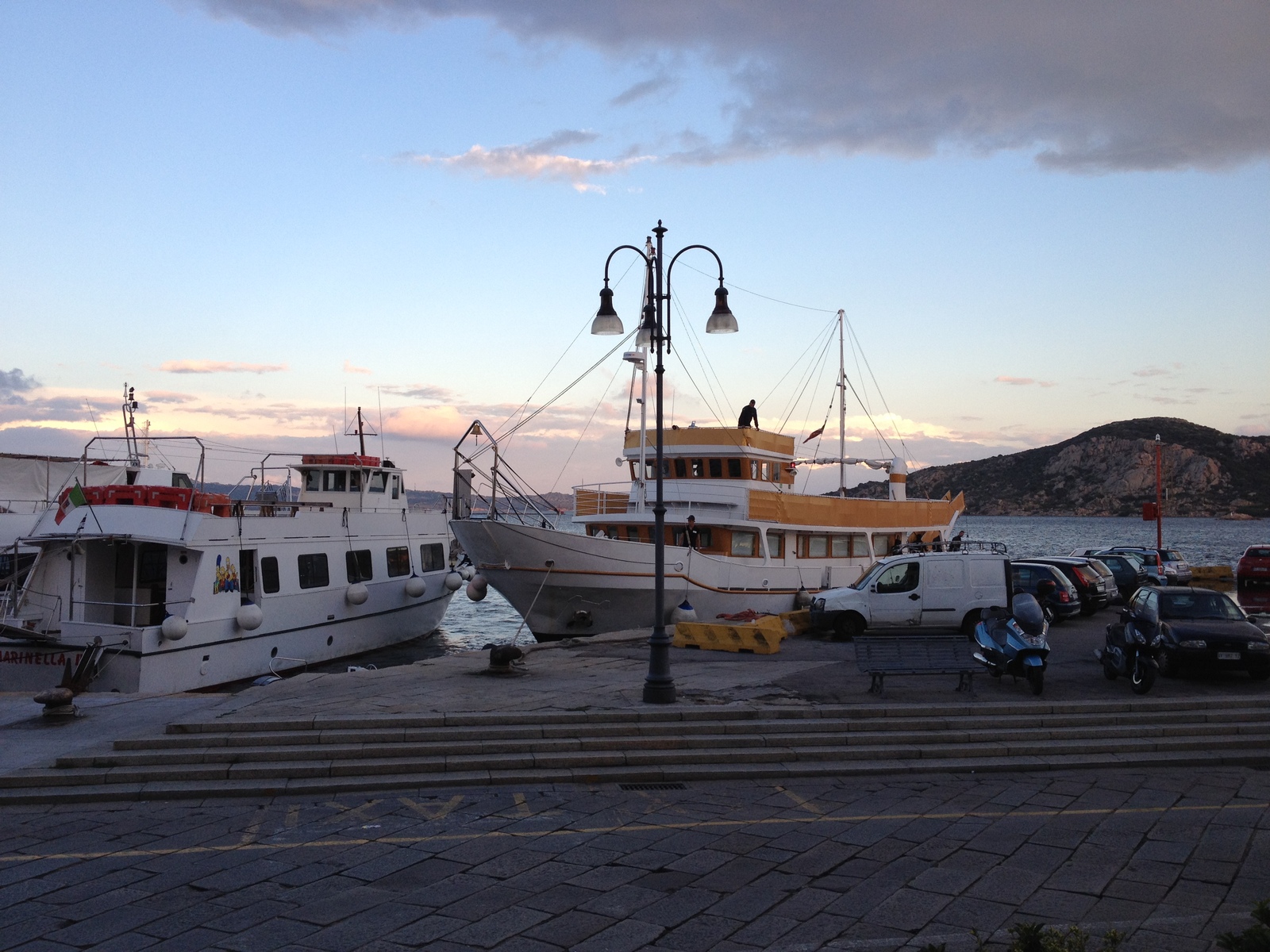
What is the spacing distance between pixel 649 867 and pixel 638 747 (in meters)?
3.43

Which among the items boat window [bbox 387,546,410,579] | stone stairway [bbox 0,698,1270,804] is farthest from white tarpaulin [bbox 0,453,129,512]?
stone stairway [bbox 0,698,1270,804]

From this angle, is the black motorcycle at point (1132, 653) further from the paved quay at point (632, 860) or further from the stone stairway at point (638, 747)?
the paved quay at point (632, 860)

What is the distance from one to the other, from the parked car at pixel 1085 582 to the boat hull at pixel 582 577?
27.5ft

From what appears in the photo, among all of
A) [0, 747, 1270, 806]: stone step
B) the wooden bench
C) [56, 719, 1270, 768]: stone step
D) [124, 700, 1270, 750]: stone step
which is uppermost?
the wooden bench

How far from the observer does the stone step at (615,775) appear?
33.3ft

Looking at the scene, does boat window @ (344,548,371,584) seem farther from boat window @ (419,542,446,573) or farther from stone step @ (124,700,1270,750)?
stone step @ (124,700,1270,750)

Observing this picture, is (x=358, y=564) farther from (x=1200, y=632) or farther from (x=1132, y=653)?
(x=1200, y=632)

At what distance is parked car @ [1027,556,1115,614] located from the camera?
Result: 2380 centimetres

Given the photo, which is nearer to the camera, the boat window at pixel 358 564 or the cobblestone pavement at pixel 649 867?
the cobblestone pavement at pixel 649 867

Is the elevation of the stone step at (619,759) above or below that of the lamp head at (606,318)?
below

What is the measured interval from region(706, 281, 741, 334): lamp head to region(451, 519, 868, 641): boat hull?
32.6 ft

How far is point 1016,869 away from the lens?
26.1 ft

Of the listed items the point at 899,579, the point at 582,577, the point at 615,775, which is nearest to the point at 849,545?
the point at 582,577

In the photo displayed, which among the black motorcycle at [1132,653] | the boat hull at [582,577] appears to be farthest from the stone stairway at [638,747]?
the boat hull at [582,577]
